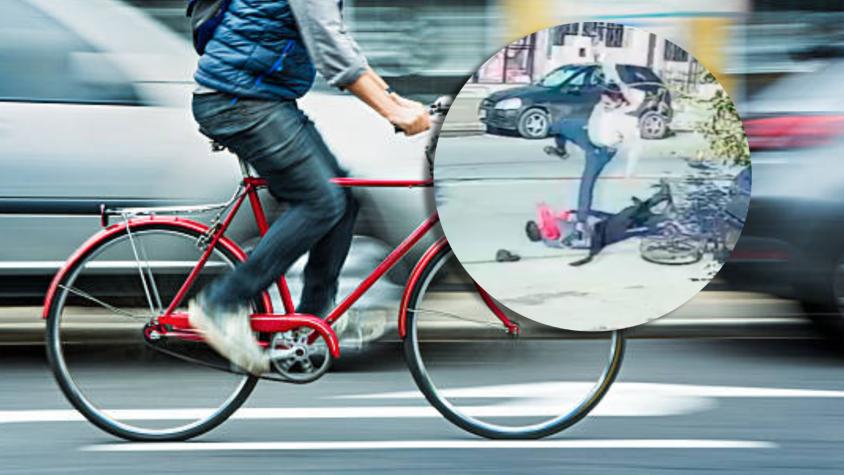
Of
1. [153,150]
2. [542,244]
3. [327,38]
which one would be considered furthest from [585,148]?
[153,150]

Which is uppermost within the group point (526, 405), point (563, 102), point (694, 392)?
point (563, 102)

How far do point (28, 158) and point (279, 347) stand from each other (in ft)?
5.68

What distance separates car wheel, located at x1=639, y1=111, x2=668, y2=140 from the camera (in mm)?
3990

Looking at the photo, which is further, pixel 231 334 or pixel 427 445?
pixel 427 445

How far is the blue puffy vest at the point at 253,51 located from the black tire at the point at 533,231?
801 mm

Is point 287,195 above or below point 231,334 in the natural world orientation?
above

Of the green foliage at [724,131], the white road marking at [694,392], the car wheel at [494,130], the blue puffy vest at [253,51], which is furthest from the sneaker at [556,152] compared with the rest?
the white road marking at [694,392]

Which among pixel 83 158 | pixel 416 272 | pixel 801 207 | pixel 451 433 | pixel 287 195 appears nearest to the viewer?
pixel 287 195

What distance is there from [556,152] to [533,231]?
0.25 metres

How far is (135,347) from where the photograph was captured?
4.56 metres

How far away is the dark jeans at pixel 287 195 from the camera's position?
13.7 ft

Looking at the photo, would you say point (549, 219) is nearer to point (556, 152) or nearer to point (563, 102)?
point (556, 152)

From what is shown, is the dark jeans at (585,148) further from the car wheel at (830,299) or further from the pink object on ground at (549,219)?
the car wheel at (830,299)

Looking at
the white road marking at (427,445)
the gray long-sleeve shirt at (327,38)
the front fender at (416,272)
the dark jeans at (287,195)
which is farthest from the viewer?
the white road marking at (427,445)
